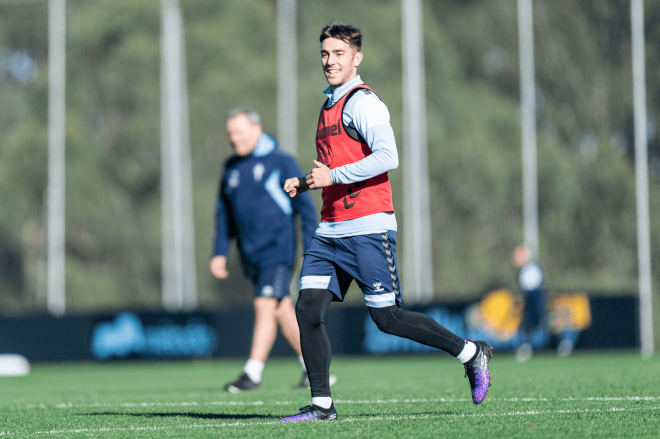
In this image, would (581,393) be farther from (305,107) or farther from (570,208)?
(305,107)

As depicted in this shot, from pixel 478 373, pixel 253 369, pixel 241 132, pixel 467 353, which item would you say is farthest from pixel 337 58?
pixel 253 369

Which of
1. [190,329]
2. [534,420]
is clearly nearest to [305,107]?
[190,329]

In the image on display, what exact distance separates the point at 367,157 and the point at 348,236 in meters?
0.41

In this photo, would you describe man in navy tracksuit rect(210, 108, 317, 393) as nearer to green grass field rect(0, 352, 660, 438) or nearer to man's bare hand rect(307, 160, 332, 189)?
green grass field rect(0, 352, 660, 438)

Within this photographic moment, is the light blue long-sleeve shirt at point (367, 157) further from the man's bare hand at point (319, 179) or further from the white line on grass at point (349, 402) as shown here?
the white line on grass at point (349, 402)

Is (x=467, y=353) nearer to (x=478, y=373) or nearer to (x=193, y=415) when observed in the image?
(x=478, y=373)

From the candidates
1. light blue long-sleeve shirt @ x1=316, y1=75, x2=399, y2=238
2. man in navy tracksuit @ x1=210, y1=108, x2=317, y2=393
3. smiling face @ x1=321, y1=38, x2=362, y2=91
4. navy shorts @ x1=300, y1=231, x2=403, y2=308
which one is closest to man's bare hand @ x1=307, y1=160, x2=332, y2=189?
light blue long-sleeve shirt @ x1=316, y1=75, x2=399, y2=238

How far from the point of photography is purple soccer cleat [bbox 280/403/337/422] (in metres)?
4.73

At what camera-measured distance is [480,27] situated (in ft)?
79.4

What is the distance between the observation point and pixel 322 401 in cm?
479

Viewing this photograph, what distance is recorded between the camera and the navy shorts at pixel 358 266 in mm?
4750

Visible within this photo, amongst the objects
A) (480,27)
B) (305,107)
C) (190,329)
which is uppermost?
(480,27)

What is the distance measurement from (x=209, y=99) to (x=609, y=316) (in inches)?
582

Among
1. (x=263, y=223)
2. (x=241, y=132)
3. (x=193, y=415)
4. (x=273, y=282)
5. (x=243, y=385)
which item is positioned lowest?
(x=243, y=385)
